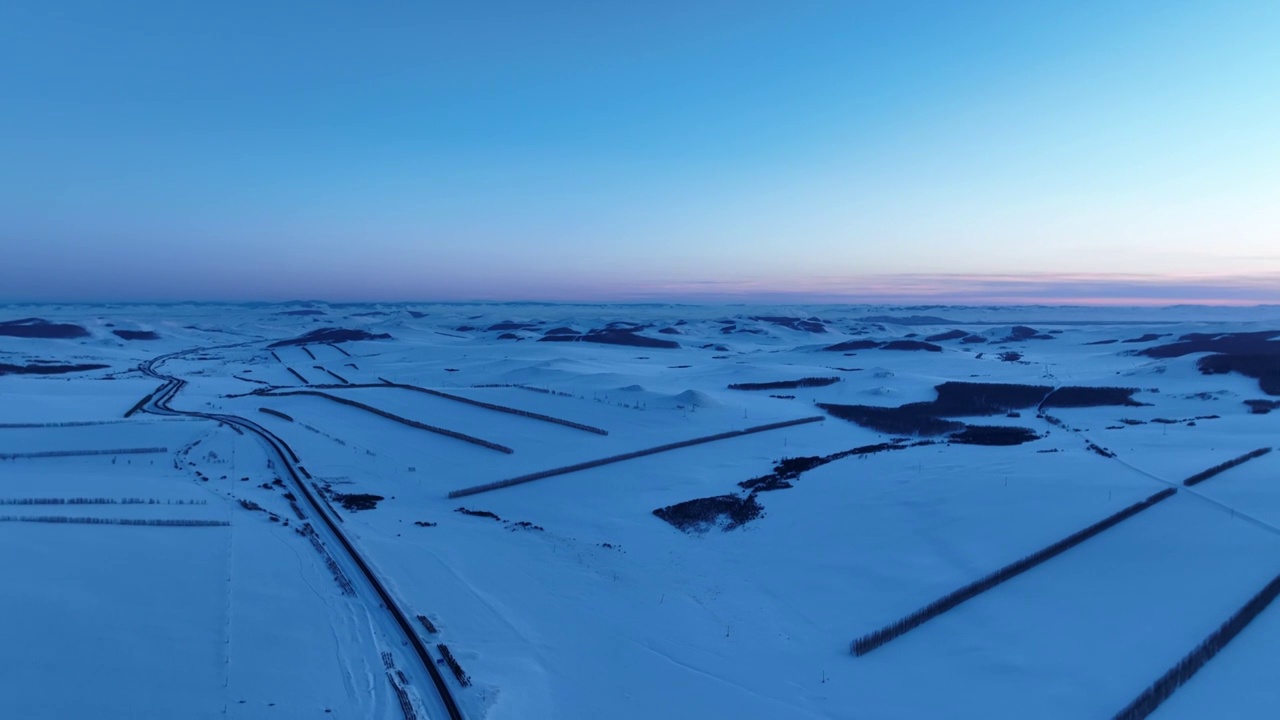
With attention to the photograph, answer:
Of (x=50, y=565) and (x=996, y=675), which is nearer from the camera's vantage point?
(x=996, y=675)

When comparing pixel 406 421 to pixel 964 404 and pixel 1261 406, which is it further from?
pixel 1261 406

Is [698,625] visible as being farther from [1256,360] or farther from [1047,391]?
[1256,360]

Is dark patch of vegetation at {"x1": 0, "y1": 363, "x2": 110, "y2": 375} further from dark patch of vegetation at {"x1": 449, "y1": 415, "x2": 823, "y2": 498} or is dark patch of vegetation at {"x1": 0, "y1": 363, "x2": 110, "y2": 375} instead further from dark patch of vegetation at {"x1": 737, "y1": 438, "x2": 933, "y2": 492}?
dark patch of vegetation at {"x1": 737, "y1": 438, "x2": 933, "y2": 492}

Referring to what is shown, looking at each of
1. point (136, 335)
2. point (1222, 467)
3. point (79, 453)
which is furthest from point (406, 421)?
point (136, 335)

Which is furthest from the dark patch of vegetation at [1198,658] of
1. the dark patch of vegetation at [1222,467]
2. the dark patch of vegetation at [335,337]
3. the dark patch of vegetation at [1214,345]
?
the dark patch of vegetation at [335,337]

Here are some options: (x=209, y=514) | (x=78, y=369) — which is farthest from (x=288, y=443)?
(x=78, y=369)

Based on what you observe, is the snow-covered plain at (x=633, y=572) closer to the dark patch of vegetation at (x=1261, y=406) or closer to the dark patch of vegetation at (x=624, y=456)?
the dark patch of vegetation at (x=624, y=456)
